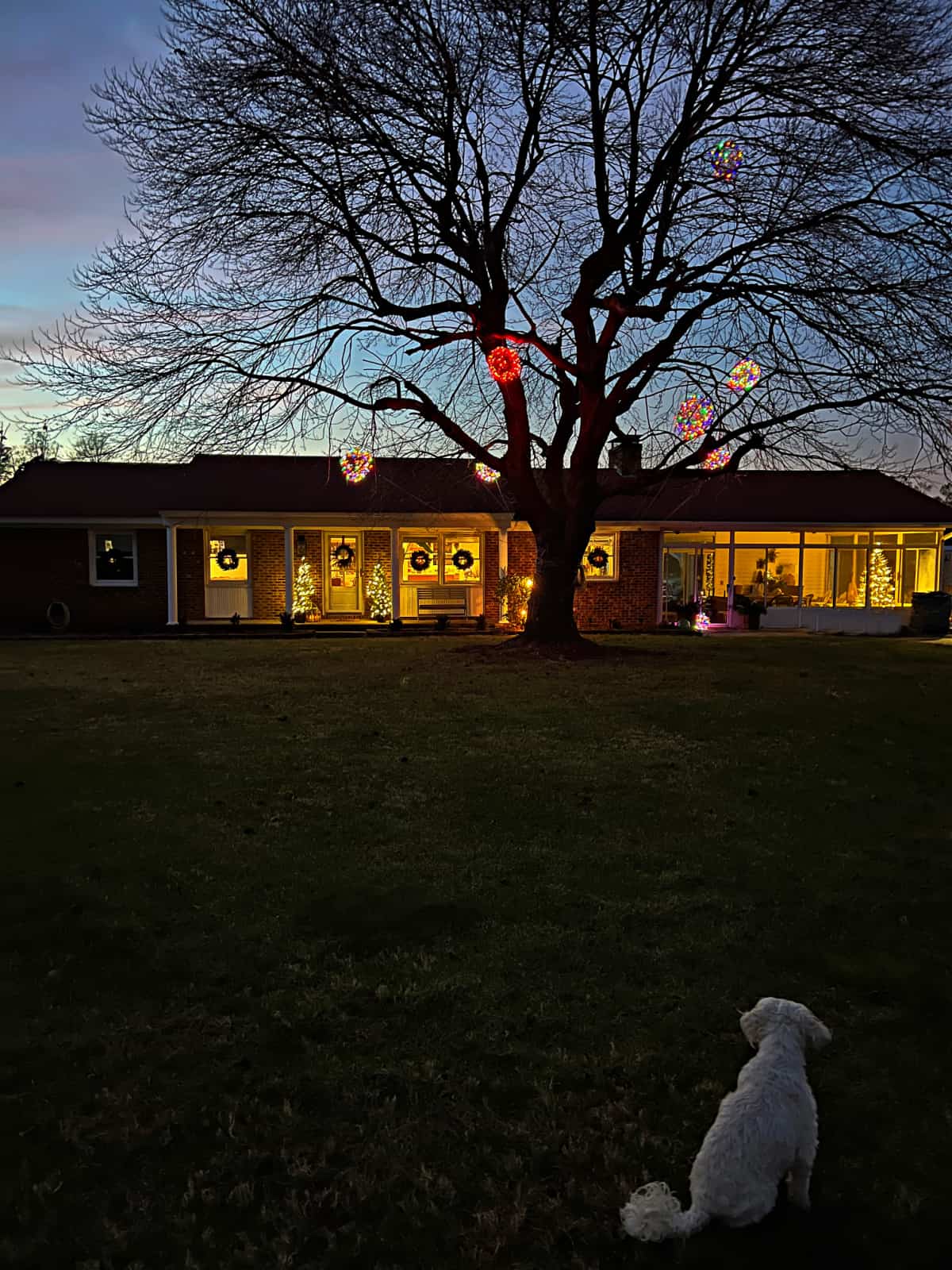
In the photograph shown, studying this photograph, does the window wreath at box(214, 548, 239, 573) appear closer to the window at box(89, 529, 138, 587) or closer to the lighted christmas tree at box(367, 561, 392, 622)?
the window at box(89, 529, 138, 587)

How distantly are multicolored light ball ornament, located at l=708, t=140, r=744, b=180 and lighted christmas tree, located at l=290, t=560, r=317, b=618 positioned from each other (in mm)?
14588

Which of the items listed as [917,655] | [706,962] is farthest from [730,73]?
[706,962]

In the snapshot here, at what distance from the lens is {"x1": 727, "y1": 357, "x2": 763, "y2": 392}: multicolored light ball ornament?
504 inches

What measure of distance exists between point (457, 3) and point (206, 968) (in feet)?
41.7

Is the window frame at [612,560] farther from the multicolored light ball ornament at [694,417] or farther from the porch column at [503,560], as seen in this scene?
the multicolored light ball ornament at [694,417]

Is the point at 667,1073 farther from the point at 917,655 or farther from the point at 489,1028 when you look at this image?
the point at 917,655

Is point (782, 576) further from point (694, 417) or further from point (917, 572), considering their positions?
point (694, 417)

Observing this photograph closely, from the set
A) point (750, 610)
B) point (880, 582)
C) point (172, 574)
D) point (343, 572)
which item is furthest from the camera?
point (880, 582)

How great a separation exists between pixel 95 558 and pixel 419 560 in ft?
27.5

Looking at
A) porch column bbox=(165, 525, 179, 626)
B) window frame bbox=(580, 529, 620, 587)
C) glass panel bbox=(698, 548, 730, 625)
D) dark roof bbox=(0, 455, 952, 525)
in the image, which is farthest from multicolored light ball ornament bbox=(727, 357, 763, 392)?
porch column bbox=(165, 525, 179, 626)

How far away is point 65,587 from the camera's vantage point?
22516mm

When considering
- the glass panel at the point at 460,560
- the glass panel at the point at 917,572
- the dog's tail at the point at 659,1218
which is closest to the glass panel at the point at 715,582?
the glass panel at the point at 917,572

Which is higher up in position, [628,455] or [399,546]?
[628,455]

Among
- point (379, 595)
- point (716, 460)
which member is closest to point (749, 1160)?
point (716, 460)
